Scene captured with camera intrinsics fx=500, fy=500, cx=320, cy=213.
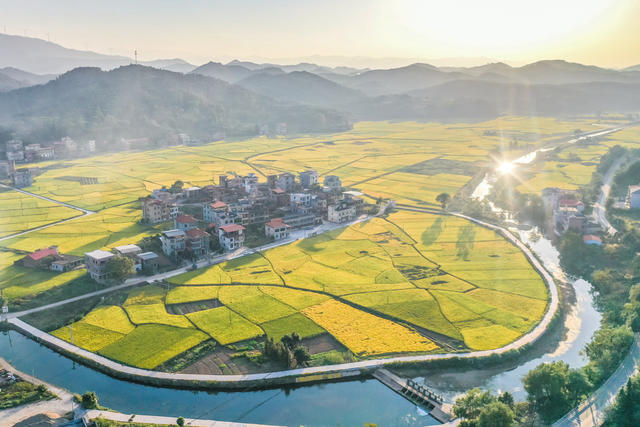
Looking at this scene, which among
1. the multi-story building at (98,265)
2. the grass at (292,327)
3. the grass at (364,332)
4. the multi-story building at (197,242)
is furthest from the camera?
the multi-story building at (197,242)

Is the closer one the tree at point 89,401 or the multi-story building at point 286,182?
the tree at point 89,401

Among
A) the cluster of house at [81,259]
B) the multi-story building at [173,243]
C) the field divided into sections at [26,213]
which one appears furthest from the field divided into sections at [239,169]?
the multi-story building at [173,243]

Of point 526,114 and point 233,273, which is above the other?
point 526,114

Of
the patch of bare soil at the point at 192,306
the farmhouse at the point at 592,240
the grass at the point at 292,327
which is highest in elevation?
the farmhouse at the point at 592,240

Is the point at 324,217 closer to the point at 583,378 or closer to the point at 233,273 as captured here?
the point at 233,273

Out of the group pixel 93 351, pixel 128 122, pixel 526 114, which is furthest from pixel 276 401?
pixel 526 114

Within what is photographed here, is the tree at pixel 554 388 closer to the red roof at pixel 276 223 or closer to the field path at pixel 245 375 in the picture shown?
the field path at pixel 245 375

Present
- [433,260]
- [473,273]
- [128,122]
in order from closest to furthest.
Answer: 1. [473,273]
2. [433,260]
3. [128,122]

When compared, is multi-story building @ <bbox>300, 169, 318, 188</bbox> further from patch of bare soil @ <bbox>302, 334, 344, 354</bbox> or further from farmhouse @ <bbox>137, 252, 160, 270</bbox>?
patch of bare soil @ <bbox>302, 334, 344, 354</bbox>
